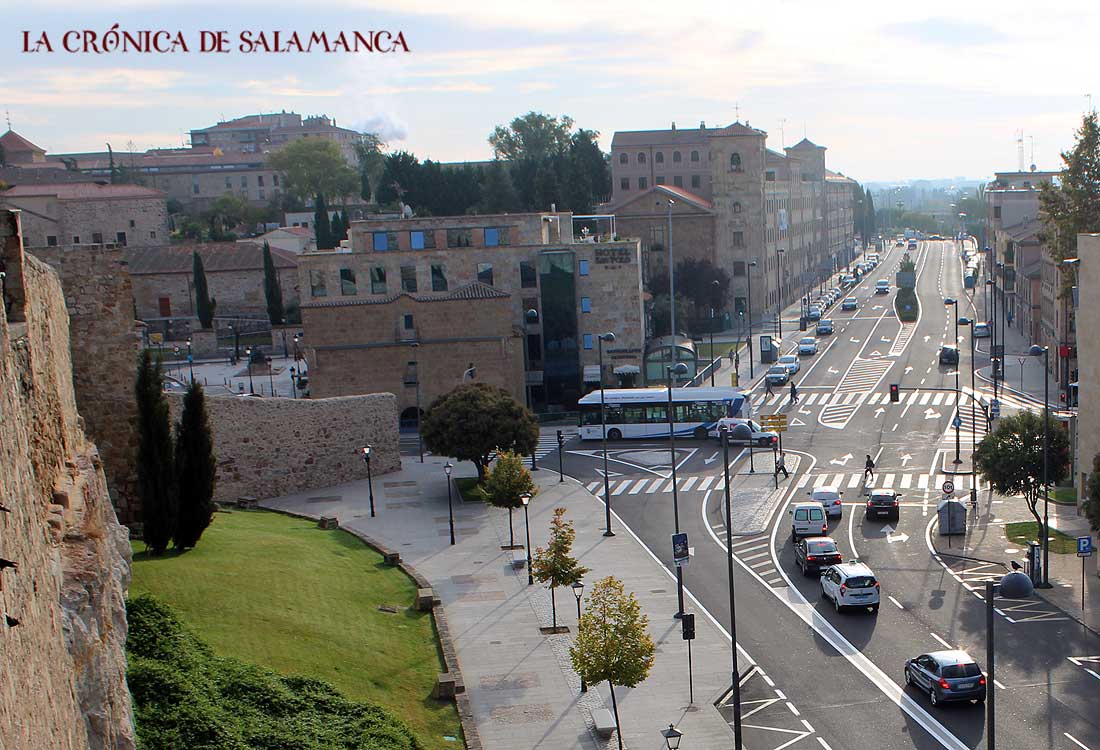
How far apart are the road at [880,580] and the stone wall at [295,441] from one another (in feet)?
29.2

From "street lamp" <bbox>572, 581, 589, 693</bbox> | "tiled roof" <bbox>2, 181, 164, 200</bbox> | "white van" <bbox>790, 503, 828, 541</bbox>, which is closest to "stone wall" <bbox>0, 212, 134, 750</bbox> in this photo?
"street lamp" <bbox>572, 581, 589, 693</bbox>

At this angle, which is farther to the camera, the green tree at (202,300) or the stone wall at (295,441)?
the green tree at (202,300)

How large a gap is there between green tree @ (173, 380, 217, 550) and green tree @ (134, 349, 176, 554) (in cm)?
54

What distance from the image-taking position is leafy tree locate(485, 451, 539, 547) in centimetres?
4144

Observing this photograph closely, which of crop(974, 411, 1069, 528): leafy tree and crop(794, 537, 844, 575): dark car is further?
crop(974, 411, 1069, 528): leafy tree

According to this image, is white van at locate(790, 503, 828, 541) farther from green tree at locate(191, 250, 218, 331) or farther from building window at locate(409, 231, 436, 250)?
green tree at locate(191, 250, 218, 331)

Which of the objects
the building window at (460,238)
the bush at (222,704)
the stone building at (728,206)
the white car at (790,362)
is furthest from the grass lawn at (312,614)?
the stone building at (728,206)

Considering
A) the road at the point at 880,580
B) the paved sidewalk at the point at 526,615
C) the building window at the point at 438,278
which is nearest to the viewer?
the road at the point at 880,580

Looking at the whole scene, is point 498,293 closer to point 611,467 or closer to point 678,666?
point 611,467

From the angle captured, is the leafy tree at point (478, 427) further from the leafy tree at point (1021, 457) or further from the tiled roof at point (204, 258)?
the tiled roof at point (204, 258)

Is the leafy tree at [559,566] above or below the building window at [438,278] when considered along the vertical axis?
below

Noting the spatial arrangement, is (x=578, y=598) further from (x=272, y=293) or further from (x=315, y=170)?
(x=315, y=170)

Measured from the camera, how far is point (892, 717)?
26.3 m

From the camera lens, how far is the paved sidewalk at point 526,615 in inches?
1041
